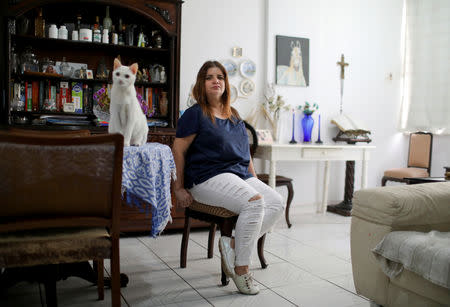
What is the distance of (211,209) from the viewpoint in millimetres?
2240

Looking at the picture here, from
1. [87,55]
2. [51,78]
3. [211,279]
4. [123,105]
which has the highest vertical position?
[87,55]

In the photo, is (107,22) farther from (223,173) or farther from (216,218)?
(216,218)

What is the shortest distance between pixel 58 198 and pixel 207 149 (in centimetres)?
104

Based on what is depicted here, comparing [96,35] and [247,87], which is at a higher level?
[96,35]

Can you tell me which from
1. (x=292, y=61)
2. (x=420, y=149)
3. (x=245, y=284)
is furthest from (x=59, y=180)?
(x=420, y=149)

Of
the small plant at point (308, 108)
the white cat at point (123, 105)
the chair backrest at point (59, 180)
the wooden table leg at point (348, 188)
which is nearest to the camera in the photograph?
the chair backrest at point (59, 180)

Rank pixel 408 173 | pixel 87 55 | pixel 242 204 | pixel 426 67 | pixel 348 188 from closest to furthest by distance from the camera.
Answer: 1. pixel 242 204
2. pixel 87 55
3. pixel 408 173
4. pixel 348 188
5. pixel 426 67

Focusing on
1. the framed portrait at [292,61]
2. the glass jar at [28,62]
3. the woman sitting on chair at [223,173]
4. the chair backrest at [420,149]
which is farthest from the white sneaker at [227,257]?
the chair backrest at [420,149]

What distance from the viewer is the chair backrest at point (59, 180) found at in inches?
50.0

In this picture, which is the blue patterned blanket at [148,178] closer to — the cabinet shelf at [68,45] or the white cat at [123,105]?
the white cat at [123,105]

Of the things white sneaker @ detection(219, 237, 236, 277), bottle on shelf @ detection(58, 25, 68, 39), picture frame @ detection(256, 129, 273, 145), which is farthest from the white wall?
white sneaker @ detection(219, 237, 236, 277)

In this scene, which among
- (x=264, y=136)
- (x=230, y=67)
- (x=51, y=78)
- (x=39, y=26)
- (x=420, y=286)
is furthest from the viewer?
(x=230, y=67)

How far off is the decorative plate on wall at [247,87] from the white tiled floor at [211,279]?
151 cm

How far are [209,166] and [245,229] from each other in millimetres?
405
